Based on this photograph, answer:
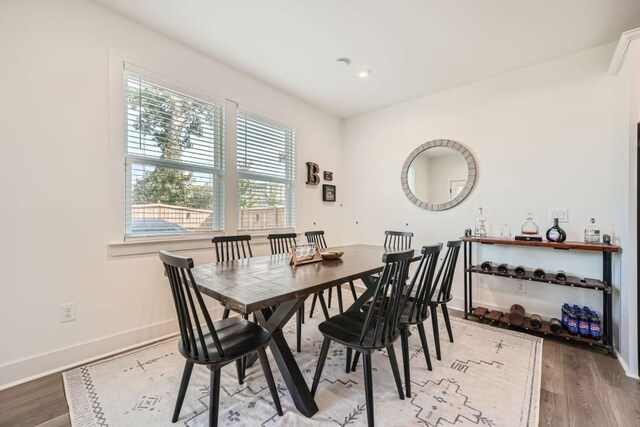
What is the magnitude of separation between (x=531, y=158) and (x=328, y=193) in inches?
99.7

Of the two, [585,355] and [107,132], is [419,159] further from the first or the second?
[107,132]

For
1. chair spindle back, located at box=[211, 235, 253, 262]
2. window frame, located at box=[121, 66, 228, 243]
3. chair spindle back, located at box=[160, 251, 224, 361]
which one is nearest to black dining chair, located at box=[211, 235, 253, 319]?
chair spindle back, located at box=[211, 235, 253, 262]

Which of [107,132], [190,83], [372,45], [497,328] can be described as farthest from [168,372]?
[372,45]

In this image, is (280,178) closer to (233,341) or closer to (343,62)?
(343,62)

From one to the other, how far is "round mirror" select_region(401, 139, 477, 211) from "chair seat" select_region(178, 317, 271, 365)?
2.78 m

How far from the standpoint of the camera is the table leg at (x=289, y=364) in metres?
1.55

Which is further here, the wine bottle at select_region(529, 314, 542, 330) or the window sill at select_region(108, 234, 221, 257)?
the wine bottle at select_region(529, 314, 542, 330)

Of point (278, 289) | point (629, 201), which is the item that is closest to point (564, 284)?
point (629, 201)

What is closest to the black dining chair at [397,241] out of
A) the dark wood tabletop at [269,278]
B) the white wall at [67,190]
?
the dark wood tabletop at [269,278]

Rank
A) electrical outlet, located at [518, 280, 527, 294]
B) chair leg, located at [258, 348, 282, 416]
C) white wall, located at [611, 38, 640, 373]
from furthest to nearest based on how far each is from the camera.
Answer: electrical outlet, located at [518, 280, 527, 294], white wall, located at [611, 38, 640, 373], chair leg, located at [258, 348, 282, 416]

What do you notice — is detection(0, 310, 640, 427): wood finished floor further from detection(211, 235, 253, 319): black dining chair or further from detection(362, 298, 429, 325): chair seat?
detection(211, 235, 253, 319): black dining chair

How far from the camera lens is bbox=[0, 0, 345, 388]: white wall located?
183 centimetres

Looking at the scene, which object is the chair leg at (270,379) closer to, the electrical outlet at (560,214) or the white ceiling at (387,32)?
the white ceiling at (387,32)

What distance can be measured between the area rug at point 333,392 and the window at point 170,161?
43.0 inches
